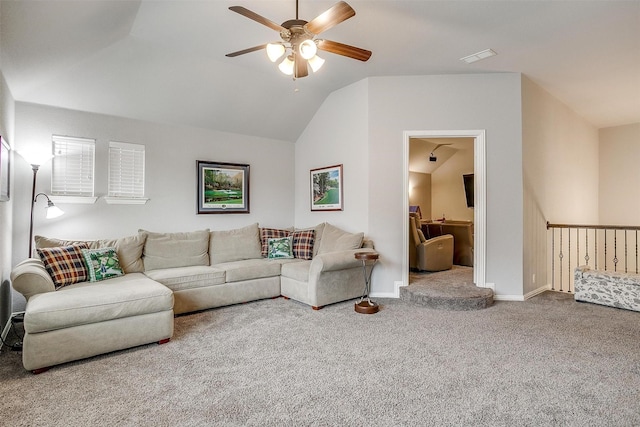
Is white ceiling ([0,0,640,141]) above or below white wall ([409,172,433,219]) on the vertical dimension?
above

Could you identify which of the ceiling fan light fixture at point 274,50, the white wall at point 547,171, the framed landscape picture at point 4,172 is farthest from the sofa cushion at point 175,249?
the white wall at point 547,171

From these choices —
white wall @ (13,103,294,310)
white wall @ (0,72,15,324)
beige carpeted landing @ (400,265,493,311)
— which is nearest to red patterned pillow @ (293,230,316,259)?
white wall @ (13,103,294,310)

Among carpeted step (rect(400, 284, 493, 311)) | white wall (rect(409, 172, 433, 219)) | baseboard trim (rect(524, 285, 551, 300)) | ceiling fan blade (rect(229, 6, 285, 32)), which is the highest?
ceiling fan blade (rect(229, 6, 285, 32))

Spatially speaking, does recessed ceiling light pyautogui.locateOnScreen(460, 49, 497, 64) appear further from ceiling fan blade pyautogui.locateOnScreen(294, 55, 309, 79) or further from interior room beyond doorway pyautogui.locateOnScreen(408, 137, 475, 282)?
interior room beyond doorway pyautogui.locateOnScreen(408, 137, 475, 282)

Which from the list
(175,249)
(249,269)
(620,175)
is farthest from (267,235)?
(620,175)

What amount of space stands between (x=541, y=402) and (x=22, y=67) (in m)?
4.83

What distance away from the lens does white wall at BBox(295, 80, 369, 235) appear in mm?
4523

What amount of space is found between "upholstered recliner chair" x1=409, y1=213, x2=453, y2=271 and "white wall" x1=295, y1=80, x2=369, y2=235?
1.31m

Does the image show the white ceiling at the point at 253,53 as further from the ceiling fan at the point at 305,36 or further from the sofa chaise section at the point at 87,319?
the sofa chaise section at the point at 87,319

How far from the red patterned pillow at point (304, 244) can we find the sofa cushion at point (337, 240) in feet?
0.59

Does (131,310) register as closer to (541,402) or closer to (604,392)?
(541,402)

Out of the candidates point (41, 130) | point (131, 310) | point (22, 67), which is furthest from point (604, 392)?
point (41, 130)

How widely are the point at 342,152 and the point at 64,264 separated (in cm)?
356

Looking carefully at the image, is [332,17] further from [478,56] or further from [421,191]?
[421,191]
